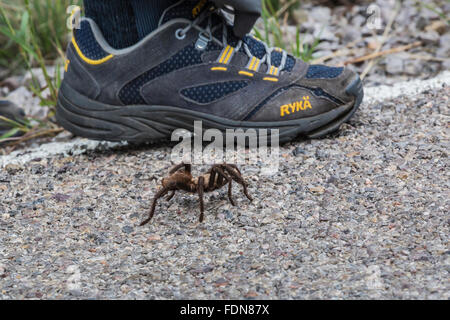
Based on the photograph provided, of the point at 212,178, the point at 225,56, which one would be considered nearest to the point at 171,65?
the point at 225,56

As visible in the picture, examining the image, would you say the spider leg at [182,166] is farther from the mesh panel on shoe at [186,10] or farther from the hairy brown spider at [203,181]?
the mesh panel on shoe at [186,10]

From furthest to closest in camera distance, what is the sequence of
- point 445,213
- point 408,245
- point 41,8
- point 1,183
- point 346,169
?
point 41,8
point 1,183
point 346,169
point 445,213
point 408,245

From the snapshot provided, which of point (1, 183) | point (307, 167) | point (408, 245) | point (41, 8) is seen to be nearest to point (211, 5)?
point (307, 167)

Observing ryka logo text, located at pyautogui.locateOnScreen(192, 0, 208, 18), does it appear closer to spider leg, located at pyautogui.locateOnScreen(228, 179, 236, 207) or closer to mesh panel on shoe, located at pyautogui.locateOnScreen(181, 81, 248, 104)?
mesh panel on shoe, located at pyautogui.locateOnScreen(181, 81, 248, 104)

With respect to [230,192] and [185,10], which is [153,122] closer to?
[185,10]
